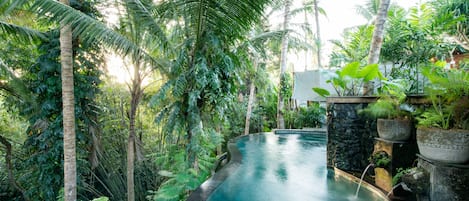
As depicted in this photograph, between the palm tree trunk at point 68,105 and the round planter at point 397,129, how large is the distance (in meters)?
4.34

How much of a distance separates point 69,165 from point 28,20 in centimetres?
389

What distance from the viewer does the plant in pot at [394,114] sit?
2.68m

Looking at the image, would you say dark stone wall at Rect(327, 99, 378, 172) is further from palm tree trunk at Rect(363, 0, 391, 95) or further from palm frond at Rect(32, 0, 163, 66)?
palm frond at Rect(32, 0, 163, 66)

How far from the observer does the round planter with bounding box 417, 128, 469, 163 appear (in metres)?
1.86

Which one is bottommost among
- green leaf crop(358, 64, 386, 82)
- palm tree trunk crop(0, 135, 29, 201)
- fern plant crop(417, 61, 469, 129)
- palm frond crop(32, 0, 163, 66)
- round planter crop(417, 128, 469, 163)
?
palm tree trunk crop(0, 135, 29, 201)

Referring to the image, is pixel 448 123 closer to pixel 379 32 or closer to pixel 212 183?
pixel 379 32

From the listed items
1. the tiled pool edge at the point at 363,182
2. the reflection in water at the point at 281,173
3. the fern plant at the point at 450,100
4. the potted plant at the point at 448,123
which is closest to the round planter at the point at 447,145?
the potted plant at the point at 448,123

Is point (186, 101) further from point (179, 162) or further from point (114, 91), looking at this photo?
point (114, 91)

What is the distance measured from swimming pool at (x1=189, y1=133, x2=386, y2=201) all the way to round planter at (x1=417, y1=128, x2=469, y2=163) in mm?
888

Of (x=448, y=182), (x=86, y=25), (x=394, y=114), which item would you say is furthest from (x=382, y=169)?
(x=86, y=25)

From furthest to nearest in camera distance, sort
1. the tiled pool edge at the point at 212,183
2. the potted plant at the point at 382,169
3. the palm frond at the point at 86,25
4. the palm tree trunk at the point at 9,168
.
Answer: the palm tree trunk at the point at 9,168 < the palm frond at the point at 86,25 < the potted plant at the point at 382,169 < the tiled pool edge at the point at 212,183

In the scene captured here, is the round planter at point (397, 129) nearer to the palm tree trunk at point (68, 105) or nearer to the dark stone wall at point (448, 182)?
the dark stone wall at point (448, 182)

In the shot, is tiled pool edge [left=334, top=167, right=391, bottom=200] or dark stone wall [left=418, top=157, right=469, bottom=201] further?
tiled pool edge [left=334, top=167, right=391, bottom=200]

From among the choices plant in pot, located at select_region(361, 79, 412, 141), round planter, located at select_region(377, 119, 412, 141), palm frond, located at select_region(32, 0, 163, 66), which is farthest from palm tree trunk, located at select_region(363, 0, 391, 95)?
palm frond, located at select_region(32, 0, 163, 66)
